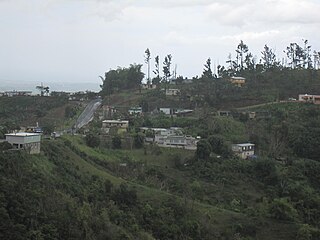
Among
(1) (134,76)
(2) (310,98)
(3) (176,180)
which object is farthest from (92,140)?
(1) (134,76)

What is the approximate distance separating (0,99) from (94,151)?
20011 mm

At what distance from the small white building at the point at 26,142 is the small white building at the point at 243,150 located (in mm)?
12423

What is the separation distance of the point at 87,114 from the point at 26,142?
19101 millimetres

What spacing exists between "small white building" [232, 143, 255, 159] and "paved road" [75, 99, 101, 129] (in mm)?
11716

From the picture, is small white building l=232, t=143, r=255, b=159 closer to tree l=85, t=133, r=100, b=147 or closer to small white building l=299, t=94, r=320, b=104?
tree l=85, t=133, r=100, b=147

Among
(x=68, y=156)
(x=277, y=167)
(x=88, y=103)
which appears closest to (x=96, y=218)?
(x=68, y=156)

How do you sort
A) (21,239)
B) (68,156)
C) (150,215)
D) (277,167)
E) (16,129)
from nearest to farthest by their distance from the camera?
(21,239) < (150,215) < (68,156) < (277,167) < (16,129)

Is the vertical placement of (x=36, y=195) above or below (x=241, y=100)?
below

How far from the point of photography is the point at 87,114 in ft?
135

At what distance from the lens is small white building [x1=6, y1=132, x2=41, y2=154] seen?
22.0m

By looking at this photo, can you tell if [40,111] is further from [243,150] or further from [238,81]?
[243,150]

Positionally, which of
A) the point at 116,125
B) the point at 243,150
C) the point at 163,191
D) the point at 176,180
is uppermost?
the point at 116,125

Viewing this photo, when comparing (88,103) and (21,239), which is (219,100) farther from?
(21,239)

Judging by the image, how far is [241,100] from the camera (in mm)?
40000
